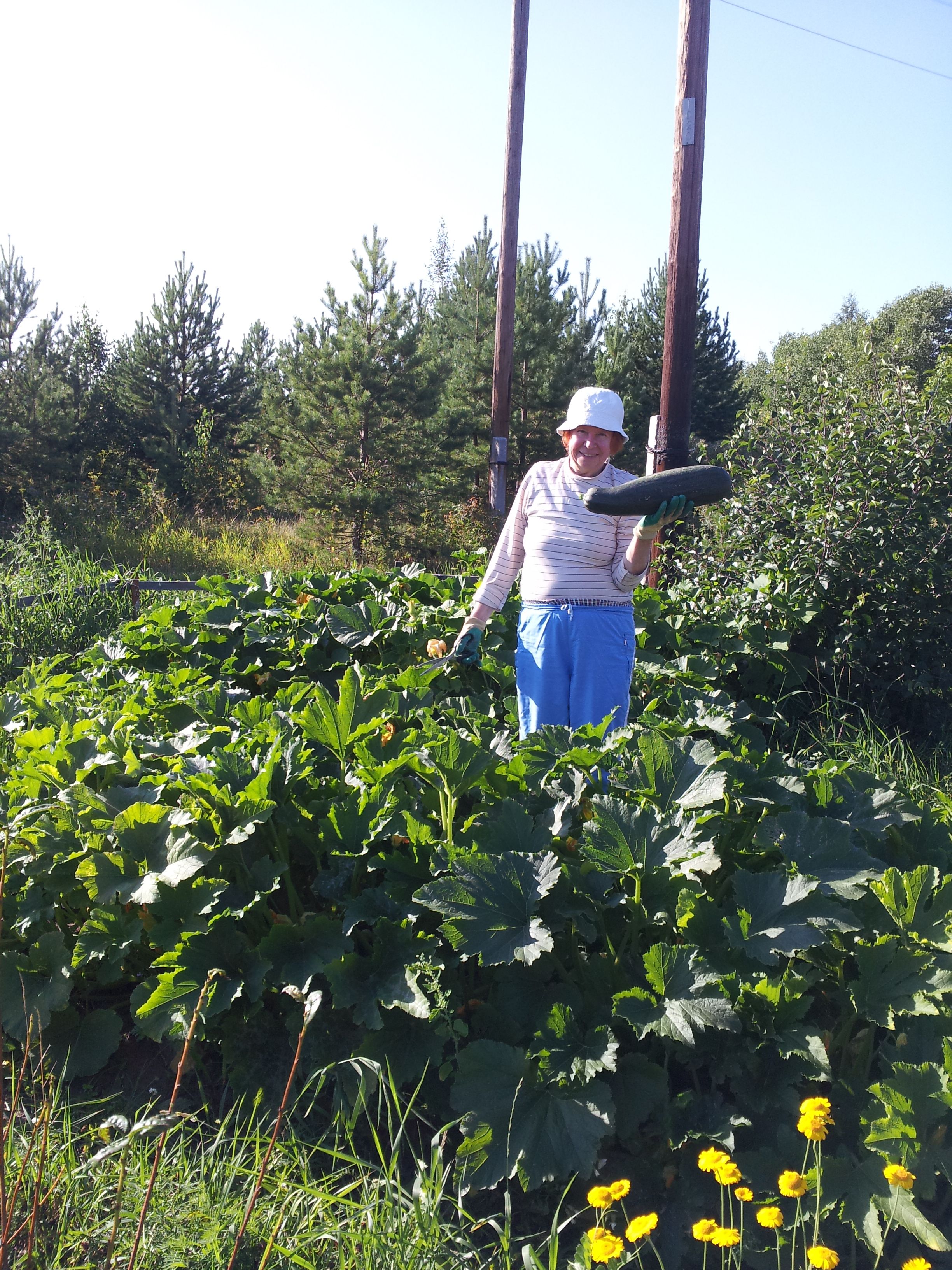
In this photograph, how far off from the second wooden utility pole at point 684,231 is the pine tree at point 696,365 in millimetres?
15030

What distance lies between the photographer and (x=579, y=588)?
11.1ft

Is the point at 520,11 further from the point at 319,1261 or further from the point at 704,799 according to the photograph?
the point at 319,1261

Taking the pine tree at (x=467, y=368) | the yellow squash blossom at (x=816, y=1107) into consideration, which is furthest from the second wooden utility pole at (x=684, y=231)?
the pine tree at (x=467, y=368)

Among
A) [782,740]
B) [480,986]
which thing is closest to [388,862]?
[480,986]

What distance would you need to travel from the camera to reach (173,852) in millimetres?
2193

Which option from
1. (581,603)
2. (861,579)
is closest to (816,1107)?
(581,603)

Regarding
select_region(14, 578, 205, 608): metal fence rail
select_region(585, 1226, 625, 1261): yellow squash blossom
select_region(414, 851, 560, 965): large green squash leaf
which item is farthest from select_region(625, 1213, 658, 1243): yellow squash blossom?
select_region(14, 578, 205, 608): metal fence rail

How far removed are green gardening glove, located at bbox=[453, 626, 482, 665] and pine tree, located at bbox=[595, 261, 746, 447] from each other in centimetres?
1791

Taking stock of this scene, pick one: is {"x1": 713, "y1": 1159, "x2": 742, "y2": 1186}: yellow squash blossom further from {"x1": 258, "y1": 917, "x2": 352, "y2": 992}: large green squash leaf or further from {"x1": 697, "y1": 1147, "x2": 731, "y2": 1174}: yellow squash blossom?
{"x1": 258, "y1": 917, "x2": 352, "y2": 992}: large green squash leaf

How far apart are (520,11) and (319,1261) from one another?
14042mm

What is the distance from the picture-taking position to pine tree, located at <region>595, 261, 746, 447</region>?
71.1 ft

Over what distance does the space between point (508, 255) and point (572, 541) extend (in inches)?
430

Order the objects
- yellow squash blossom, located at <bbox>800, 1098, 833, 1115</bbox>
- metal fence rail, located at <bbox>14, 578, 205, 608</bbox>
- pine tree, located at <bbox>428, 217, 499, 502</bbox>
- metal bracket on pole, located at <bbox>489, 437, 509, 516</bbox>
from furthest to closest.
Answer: pine tree, located at <bbox>428, 217, 499, 502</bbox>
metal bracket on pole, located at <bbox>489, 437, 509, 516</bbox>
metal fence rail, located at <bbox>14, 578, 205, 608</bbox>
yellow squash blossom, located at <bbox>800, 1098, 833, 1115</bbox>

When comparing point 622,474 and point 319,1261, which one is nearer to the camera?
point 319,1261
